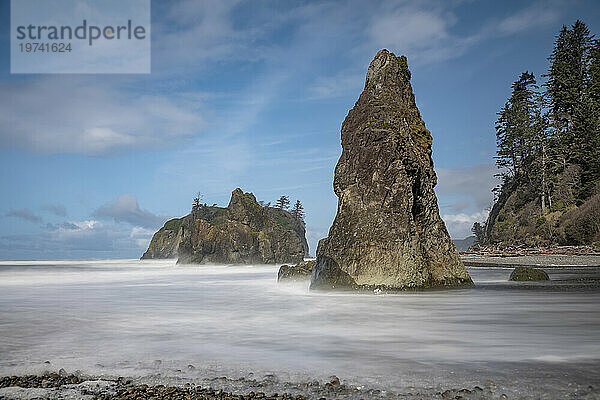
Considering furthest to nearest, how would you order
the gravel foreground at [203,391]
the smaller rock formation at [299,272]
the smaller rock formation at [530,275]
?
the smaller rock formation at [299,272], the smaller rock formation at [530,275], the gravel foreground at [203,391]

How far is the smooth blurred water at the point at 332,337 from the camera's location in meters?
4.86

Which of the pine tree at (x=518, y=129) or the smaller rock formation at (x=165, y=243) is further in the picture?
the smaller rock formation at (x=165, y=243)

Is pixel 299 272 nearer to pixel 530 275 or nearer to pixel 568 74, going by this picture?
pixel 530 275

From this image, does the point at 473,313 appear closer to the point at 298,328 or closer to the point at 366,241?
the point at 298,328

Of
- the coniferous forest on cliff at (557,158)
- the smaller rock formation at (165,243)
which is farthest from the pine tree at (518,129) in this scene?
the smaller rock formation at (165,243)

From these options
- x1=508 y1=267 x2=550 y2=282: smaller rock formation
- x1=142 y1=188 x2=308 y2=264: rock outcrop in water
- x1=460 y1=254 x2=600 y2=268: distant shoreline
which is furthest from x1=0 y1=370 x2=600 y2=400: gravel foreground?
x1=142 y1=188 x2=308 y2=264: rock outcrop in water

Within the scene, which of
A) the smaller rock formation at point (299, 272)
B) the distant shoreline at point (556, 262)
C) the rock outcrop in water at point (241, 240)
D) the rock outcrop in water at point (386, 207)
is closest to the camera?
the rock outcrop in water at point (386, 207)

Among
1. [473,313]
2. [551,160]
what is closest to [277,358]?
[473,313]

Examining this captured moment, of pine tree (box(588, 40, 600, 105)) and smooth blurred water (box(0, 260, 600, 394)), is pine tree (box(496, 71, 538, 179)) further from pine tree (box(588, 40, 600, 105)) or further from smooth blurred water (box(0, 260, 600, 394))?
smooth blurred water (box(0, 260, 600, 394))

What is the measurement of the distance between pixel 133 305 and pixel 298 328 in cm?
664

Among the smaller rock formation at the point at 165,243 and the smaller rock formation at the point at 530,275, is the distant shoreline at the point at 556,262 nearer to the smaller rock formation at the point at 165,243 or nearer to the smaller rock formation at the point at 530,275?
Result: the smaller rock formation at the point at 530,275

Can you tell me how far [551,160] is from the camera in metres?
48.8

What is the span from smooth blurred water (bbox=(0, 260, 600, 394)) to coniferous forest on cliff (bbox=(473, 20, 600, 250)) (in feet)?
107

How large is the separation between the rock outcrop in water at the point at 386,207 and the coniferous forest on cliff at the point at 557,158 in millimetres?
28059
